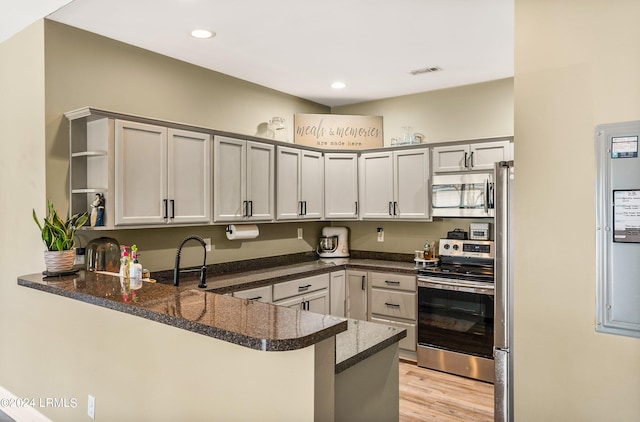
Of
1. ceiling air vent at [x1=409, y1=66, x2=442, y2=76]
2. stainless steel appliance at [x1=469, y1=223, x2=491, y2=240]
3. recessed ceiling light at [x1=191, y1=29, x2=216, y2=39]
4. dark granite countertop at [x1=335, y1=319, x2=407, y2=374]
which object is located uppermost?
ceiling air vent at [x1=409, y1=66, x2=442, y2=76]

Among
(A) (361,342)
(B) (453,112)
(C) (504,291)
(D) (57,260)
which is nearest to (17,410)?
(D) (57,260)

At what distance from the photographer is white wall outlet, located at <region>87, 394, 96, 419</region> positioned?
7.73ft

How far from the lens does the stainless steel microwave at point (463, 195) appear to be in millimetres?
4016

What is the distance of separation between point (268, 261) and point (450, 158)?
2120 mm

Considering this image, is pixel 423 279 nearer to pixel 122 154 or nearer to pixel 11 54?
pixel 122 154

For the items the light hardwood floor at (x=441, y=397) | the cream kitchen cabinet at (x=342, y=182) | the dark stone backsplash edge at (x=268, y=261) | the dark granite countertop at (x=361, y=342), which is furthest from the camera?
the cream kitchen cabinet at (x=342, y=182)

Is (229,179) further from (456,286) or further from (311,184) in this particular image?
(456,286)

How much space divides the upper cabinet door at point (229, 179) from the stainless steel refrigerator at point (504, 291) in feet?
7.24

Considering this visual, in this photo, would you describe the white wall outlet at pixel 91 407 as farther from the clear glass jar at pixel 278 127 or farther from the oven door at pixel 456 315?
the clear glass jar at pixel 278 127

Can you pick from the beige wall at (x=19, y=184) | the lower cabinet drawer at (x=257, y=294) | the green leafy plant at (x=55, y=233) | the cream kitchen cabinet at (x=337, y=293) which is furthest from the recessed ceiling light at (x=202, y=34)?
the cream kitchen cabinet at (x=337, y=293)

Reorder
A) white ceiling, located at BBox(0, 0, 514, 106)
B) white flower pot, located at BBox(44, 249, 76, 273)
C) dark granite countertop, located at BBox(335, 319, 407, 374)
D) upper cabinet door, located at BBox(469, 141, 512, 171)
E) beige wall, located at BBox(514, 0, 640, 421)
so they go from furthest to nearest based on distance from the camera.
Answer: upper cabinet door, located at BBox(469, 141, 512, 171), white ceiling, located at BBox(0, 0, 514, 106), white flower pot, located at BBox(44, 249, 76, 273), beige wall, located at BBox(514, 0, 640, 421), dark granite countertop, located at BBox(335, 319, 407, 374)

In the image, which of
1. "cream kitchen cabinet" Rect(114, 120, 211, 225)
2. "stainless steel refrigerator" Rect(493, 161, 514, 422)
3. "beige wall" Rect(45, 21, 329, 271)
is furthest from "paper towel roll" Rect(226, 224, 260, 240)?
"stainless steel refrigerator" Rect(493, 161, 514, 422)

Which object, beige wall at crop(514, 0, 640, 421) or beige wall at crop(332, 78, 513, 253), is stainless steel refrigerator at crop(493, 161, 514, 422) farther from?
beige wall at crop(332, 78, 513, 253)

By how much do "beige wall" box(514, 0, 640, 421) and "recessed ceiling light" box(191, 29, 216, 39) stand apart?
81.1 inches
